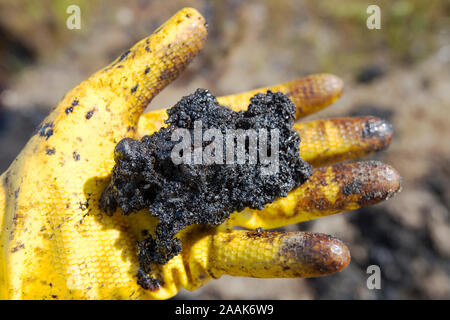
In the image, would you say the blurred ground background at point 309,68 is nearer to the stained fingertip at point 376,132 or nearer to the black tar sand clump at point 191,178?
the stained fingertip at point 376,132

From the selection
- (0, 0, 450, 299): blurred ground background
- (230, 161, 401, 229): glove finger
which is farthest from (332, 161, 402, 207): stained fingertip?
(0, 0, 450, 299): blurred ground background

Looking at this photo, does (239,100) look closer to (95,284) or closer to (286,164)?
(286,164)

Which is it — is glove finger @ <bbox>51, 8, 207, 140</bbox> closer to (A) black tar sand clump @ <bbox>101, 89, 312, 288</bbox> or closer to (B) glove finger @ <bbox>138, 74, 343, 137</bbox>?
(A) black tar sand clump @ <bbox>101, 89, 312, 288</bbox>

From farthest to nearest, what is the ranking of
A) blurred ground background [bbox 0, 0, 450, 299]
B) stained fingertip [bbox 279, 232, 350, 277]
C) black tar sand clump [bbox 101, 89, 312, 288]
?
blurred ground background [bbox 0, 0, 450, 299] → black tar sand clump [bbox 101, 89, 312, 288] → stained fingertip [bbox 279, 232, 350, 277]

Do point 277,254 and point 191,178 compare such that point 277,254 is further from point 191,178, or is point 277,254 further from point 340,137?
point 340,137

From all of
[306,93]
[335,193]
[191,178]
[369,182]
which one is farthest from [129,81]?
[369,182]

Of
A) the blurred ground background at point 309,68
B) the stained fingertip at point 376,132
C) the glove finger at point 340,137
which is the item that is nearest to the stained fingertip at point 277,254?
the glove finger at point 340,137

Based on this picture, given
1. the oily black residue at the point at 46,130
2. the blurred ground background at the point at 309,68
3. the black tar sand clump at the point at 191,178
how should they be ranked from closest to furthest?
the black tar sand clump at the point at 191,178 < the oily black residue at the point at 46,130 < the blurred ground background at the point at 309,68
